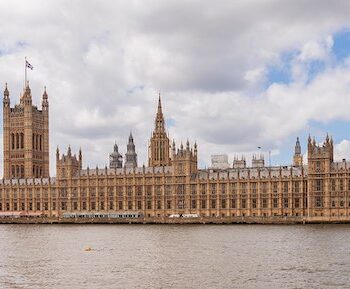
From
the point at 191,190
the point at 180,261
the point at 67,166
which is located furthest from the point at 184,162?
the point at 180,261

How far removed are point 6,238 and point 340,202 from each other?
242 ft

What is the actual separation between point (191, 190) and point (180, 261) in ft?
311

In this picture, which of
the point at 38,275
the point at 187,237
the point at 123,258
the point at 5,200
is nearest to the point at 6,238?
the point at 187,237

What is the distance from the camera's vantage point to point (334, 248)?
286 ft

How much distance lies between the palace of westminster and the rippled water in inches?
1799

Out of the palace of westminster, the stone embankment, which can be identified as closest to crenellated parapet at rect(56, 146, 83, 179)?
the palace of westminster

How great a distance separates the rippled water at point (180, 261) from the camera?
205 ft

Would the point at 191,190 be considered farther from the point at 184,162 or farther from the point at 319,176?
the point at 319,176

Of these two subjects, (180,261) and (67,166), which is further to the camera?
(67,166)

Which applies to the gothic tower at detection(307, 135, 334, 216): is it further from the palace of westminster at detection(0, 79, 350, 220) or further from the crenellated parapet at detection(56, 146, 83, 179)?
the crenellated parapet at detection(56, 146, 83, 179)

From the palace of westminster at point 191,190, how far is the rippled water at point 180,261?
45.7m

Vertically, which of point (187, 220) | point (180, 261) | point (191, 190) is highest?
point (191, 190)

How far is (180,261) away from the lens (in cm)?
7631

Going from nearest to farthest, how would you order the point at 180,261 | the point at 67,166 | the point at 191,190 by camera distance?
the point at 180,261, the point at 191,190, the point at 67,166
